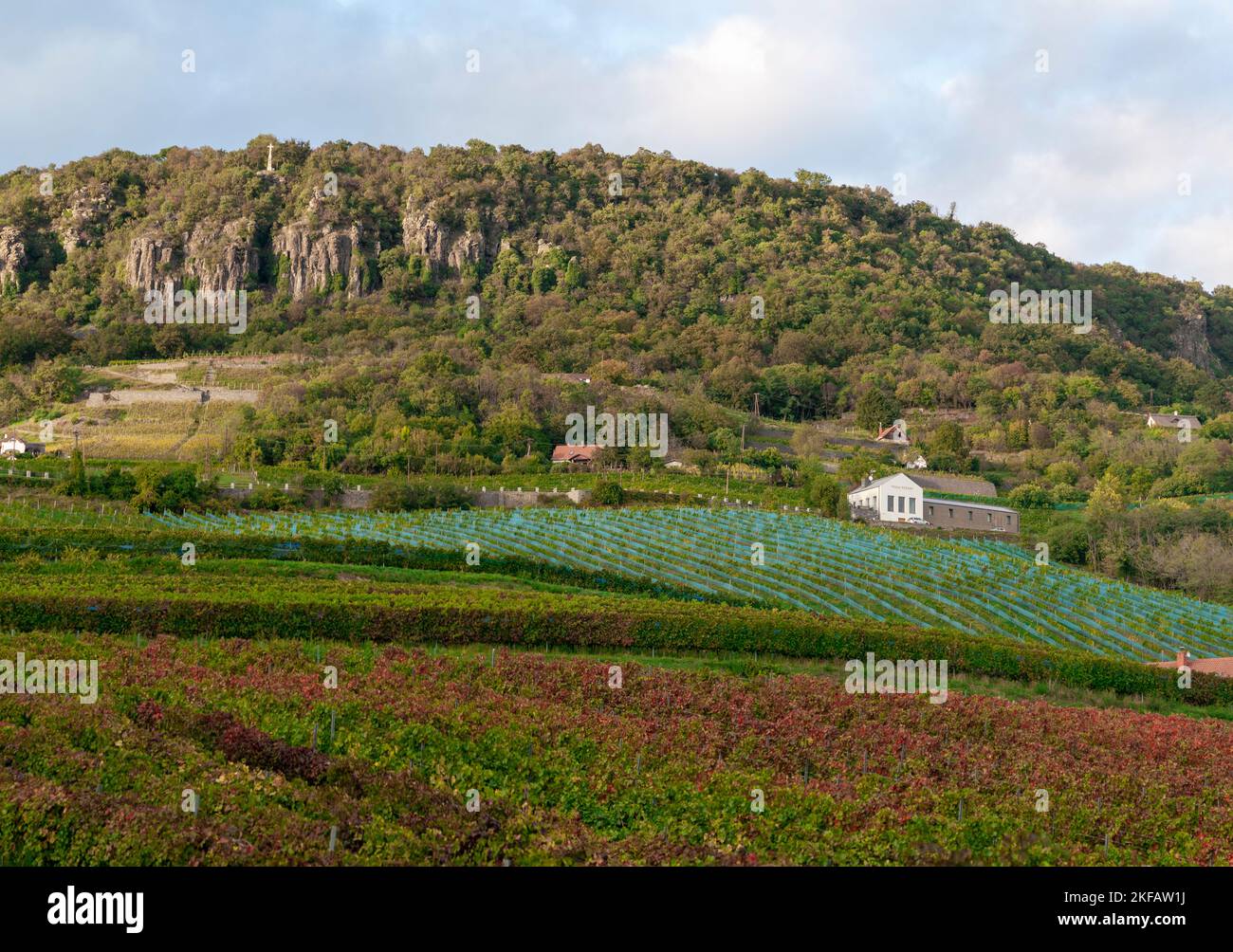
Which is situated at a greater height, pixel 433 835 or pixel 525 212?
pixel 525 212

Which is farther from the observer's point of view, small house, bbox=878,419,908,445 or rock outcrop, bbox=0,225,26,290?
rock outcrop, bbox=0,225,26,290

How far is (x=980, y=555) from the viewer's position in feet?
144

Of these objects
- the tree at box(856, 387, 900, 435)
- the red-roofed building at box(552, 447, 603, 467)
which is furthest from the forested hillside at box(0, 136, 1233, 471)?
the tree at box(856, 387, 900, 435)

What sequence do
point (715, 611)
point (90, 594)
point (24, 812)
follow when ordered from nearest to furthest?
1. point (24, 812)
2. point (90, 594)
3. point (715, 611)

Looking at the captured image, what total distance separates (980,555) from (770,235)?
103 metres

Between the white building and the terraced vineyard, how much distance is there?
29.8 feet

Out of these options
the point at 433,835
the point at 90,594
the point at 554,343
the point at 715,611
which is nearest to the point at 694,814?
the point at 433,835

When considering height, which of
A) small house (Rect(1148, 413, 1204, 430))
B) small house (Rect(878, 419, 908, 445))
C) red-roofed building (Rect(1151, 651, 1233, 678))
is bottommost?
red-roofed building (Rect(1151, 651, 1233, 678))

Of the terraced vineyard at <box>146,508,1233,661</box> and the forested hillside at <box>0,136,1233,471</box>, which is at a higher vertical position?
the forested hillside at <box>0,136,1233,471</box>

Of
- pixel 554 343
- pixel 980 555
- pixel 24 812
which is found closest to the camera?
pixel 24 812

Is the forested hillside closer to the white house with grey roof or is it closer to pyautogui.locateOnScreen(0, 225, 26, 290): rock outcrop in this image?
pyautogui.locateOnScreen(0, 225, 26, 290): rock outcrop

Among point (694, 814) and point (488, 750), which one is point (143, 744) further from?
point (694, 814)

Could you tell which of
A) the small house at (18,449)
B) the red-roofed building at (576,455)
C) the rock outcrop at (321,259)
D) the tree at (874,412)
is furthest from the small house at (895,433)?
the rock outcrop at (321,259)

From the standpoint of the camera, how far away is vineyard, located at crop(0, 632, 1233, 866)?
9.99m
